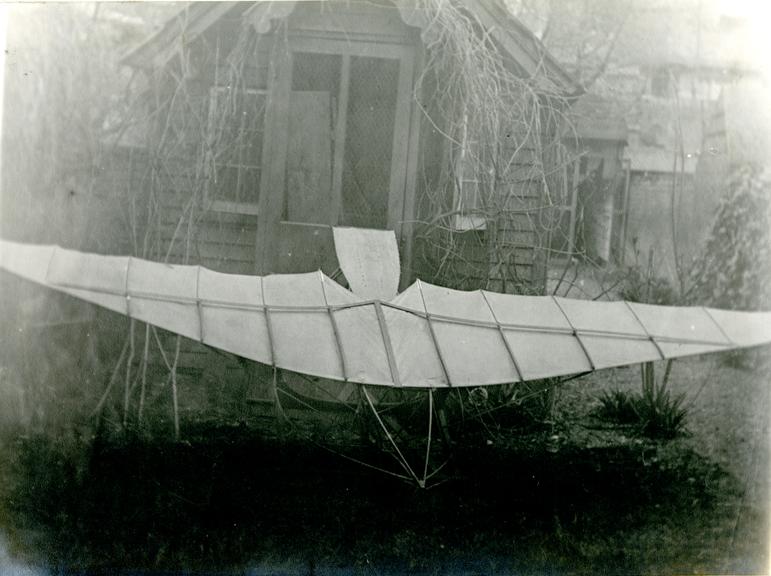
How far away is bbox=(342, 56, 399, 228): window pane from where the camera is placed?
2.50 m

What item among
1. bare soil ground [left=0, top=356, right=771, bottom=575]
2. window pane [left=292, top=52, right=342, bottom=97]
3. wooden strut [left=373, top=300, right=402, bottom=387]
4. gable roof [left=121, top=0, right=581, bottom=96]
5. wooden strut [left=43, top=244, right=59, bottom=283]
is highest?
gable roof [left=121, top=0, right=581, bottom=96]

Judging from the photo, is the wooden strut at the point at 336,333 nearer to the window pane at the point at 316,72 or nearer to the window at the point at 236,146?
the window at the point at 236,146

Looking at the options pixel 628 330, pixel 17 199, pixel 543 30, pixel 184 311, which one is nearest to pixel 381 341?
pixel 184 311

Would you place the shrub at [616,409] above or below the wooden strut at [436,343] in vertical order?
below

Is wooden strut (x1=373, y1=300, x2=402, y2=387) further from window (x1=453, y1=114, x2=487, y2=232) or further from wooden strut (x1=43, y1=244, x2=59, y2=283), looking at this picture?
wooden strut (x1=43, y1=244, x2=59, y2=283)

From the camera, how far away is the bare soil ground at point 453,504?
246 cm

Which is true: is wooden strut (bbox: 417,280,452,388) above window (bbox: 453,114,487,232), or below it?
below

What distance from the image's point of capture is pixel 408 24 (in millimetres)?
2498

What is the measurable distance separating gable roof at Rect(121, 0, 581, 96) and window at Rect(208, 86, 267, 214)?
243 mm

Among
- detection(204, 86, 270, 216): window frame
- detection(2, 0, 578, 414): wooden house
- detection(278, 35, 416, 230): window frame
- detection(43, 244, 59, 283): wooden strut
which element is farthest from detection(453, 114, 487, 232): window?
detection(43, 244, 59, 283): wooden strut

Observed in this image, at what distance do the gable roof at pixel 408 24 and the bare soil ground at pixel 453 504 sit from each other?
129 cm

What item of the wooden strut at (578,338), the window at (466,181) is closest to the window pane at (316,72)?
the window at (466,181)

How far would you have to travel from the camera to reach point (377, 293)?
2439 mm

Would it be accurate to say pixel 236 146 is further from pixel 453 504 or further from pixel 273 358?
pixel 453 504
